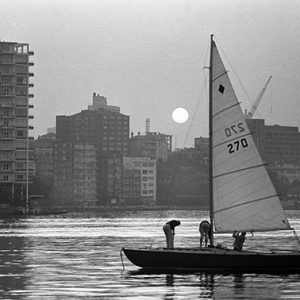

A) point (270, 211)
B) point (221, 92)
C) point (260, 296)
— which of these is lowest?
point (260, 296)

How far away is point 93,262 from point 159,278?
12770 millimetres


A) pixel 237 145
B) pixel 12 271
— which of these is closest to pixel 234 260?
pixel 237 145

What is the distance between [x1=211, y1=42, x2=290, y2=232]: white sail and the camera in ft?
174

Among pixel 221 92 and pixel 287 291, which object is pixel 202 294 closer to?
pixel 287 291

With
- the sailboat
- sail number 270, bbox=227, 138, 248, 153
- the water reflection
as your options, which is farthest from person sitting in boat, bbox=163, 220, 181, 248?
the water reflection

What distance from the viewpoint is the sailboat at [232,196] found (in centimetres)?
5284

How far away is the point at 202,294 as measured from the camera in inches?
1751

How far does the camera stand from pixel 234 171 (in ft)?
176

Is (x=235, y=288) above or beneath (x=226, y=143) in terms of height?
beneath

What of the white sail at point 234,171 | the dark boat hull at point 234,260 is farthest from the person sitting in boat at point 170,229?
the white sail at point 234,171

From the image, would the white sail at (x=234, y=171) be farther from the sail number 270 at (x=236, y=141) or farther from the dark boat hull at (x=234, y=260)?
the dark boat hull at (x=234, y=260)

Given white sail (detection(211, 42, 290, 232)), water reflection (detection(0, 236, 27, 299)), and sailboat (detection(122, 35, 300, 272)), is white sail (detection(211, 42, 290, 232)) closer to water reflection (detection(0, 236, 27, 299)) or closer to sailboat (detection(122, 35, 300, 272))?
sailboat (detection(122, 35, 300, 272))

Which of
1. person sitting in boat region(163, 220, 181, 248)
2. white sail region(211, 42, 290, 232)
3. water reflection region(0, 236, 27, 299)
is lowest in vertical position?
water reflection region(0, 236, 27, 299)

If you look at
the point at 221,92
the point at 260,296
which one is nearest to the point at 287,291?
the point at 260,296
